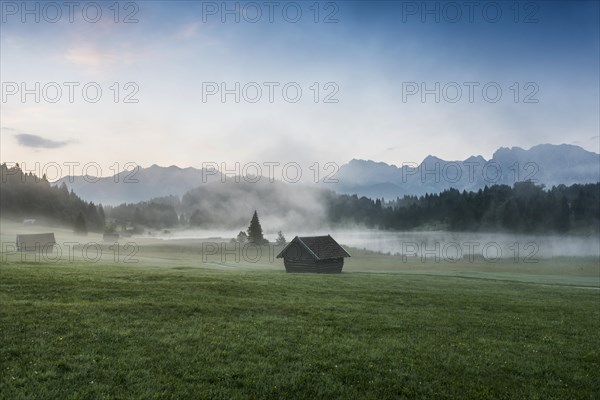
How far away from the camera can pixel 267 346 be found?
16734 millimetres

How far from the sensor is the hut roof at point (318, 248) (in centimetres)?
6569

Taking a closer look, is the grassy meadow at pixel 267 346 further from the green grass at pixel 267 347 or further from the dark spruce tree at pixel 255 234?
the dark spruce tree at pixel 255 234

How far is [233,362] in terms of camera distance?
14617 mm

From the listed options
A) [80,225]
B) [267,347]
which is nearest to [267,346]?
[267,347]

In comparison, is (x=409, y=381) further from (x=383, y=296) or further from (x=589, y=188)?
(x=589, y=188)

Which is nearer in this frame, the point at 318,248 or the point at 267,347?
→ the point at 267,347

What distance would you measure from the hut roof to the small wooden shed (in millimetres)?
57033

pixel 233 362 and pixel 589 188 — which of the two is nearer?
pixel 233 362

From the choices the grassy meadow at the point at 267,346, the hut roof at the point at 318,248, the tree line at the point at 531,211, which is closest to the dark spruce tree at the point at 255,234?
the hut roof at the point at 318,248

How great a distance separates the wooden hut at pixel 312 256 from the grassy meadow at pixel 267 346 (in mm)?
35444

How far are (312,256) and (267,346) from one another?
48.8 m

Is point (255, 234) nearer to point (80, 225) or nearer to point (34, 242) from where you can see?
point (80, 225)

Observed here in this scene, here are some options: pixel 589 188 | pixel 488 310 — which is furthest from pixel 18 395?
pixel 589 188

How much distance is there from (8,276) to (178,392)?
24235 mm
